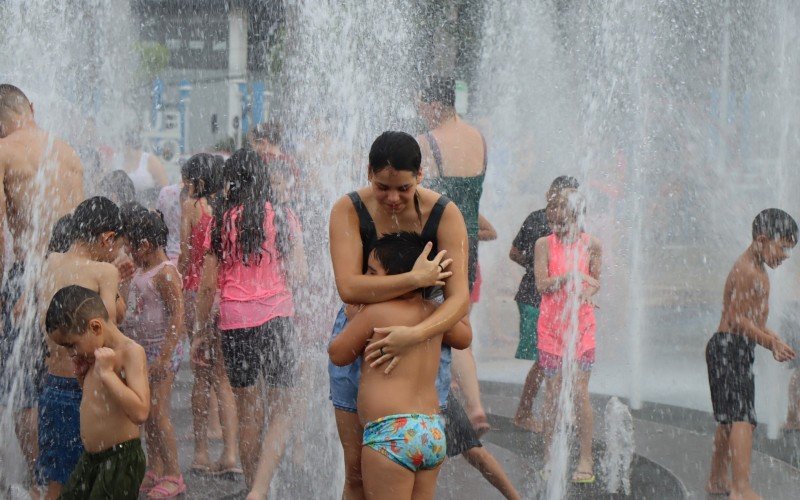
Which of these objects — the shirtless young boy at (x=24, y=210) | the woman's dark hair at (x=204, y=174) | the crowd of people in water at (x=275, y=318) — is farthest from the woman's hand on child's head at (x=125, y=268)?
the woman's dark hair at (x=204, y=174)

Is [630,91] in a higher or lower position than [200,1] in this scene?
lower

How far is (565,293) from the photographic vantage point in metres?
5.55

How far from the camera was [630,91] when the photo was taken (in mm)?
12195

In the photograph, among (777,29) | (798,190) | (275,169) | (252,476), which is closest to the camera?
(252,476)

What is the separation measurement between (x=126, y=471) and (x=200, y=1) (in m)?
16.4

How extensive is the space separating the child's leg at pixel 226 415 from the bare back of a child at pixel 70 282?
126cm

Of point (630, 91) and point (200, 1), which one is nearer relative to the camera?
point (630, 91)

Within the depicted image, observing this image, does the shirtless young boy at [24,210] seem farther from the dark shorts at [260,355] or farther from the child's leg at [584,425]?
the child's leg at [584,425]

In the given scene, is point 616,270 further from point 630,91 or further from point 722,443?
point 722,443

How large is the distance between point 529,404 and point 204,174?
233 cm

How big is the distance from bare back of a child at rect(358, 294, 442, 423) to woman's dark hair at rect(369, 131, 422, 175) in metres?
0.40

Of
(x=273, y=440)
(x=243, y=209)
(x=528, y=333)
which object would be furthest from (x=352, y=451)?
(x=528, y=333)

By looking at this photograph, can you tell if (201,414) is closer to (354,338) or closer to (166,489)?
(166,489)

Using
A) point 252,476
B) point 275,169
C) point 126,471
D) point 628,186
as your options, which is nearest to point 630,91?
point 628,186
